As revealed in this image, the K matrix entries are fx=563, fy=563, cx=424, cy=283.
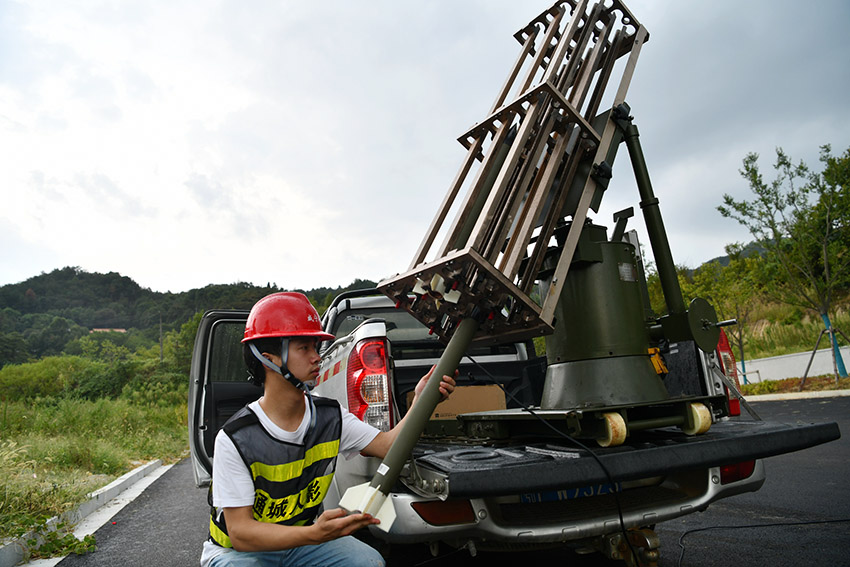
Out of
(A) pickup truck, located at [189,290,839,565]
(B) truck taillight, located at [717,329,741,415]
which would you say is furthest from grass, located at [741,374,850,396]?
(A) pickup truck, located at [189,290,839,565]

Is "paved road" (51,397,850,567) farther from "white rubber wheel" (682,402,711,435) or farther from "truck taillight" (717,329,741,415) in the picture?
"white rubber wheel" (682,402,711,435)

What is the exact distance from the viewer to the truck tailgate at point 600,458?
2.04 meters

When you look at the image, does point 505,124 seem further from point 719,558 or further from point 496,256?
point 719,558

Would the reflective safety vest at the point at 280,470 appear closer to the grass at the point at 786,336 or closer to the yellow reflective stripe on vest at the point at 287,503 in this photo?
the yellow reflective stripe on vest at the point at 287,503

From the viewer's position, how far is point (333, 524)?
1847 mm

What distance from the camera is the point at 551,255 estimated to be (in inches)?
123

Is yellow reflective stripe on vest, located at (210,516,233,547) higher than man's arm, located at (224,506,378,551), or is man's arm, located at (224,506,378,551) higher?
man's arm, located at (224,506,378,551)

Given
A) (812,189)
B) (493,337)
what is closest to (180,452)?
(493,337)

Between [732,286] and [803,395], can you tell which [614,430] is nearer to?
[803,395]

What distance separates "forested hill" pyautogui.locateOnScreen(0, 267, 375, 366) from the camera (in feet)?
264

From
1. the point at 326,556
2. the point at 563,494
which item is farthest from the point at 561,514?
the point at 326,556

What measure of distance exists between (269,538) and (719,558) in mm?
2984

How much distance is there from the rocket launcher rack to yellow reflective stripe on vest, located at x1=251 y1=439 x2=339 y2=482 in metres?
0.85

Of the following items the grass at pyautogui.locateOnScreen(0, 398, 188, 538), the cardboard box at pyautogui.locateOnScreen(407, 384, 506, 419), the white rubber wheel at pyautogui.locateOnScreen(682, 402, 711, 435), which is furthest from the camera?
the grass at pyautogui.locateOnScreen(0, 398, 188, 538)
